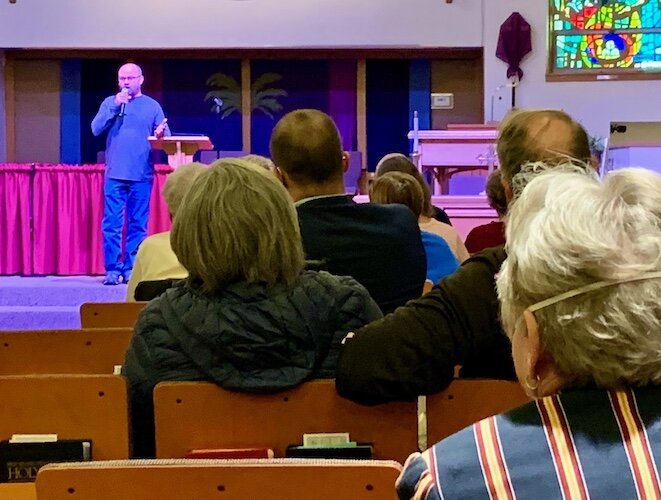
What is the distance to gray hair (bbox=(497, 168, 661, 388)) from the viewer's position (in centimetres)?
86

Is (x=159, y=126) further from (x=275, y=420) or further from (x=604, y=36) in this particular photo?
(x=275, y=420)

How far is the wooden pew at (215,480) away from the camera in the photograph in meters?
1.21

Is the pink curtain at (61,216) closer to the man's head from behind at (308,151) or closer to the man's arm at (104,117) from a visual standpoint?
the man's arm at (104,117)

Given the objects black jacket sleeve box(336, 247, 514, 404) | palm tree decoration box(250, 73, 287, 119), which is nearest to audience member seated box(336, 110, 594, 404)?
black jacket sleeve box(336, 247, 514, 404)

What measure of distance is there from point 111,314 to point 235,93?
277 inches

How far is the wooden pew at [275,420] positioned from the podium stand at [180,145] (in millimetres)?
5652

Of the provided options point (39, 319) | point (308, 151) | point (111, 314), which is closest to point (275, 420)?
point (308, 151)

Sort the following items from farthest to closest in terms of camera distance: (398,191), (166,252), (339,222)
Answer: (398,191) < (166,252) < (339,222)

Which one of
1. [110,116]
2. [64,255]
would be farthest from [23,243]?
[110,116]

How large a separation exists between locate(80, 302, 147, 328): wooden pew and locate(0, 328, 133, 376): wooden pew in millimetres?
462

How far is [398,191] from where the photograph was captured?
330 cm

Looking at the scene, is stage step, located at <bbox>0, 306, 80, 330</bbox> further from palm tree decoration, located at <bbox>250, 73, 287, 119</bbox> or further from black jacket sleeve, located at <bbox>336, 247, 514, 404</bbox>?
black jacket sleeve, located at <bbox>336, 247, 514, 404</bbox>

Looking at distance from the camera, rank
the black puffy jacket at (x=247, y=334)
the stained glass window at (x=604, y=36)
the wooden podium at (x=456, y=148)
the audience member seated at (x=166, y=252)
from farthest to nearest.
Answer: the stained glass window at (x=604, y=36), the wooden podium at (x=456, y=148), the audience member seated at (x=166, y=252), the black puffy jacket at (x=247, y=334)

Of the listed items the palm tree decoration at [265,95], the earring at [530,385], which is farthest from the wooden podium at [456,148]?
the earring at [530,385]
